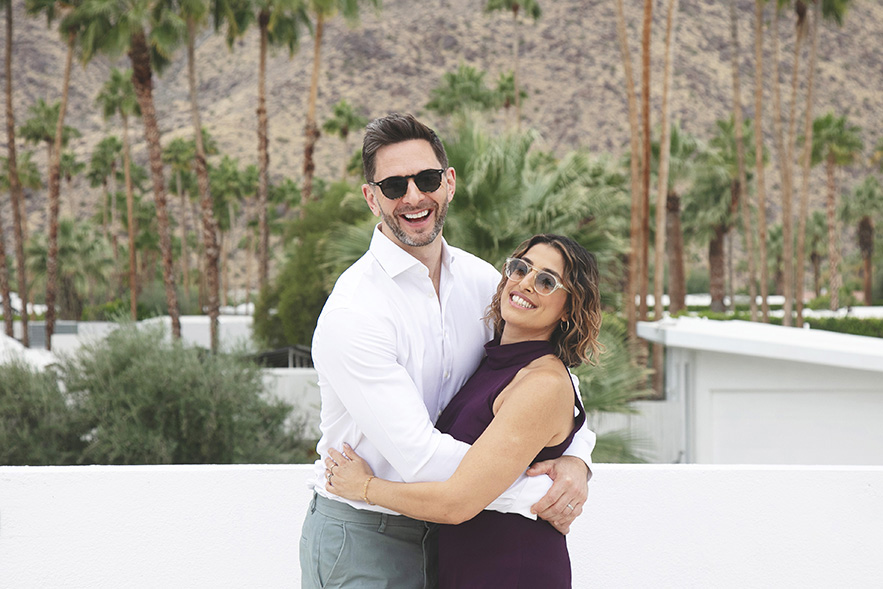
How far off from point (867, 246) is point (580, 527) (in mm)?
56929

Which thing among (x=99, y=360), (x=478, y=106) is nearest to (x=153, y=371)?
(x=99, y=360)

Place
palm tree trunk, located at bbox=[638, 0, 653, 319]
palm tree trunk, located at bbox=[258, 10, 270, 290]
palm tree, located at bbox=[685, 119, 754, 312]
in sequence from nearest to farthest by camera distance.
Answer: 1. palm tree trunk, located at bbox=[638, 0, 653, 319]
2. palm tree trunk, located at bbox=[258, 10, 270, 290]
3. palm tree, located at bbox=[685, 119, 754, 312]

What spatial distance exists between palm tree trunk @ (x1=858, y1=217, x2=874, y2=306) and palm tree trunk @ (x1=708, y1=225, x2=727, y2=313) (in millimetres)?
16119

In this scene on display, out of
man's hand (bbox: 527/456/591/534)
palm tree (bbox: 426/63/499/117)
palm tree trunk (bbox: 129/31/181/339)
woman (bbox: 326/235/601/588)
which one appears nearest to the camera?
woman (bbox: 326/235/601/588)

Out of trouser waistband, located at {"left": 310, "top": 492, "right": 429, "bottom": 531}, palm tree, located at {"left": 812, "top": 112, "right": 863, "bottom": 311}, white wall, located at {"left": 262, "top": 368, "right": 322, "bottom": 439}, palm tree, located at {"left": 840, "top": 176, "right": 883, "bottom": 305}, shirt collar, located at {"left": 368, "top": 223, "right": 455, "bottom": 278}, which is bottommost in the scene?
white wall, located at {"left": 262, "top": 368, "right": 322, "bottom": 439}

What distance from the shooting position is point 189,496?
3.85 m

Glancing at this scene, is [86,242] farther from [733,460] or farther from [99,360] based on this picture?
[733,460]

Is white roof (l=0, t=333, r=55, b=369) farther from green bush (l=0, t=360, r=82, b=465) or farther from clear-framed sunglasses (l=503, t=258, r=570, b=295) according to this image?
clear-framed sunglasses (l=503, t=258, r=570, b=295)

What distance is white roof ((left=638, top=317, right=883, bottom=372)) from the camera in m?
9.32

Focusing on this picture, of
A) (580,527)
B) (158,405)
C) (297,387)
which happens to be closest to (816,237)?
(297,387)

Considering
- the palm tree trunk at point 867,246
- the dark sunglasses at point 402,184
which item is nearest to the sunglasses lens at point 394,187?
the dark sunglasses at point 402,184

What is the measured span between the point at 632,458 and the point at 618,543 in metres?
5.45

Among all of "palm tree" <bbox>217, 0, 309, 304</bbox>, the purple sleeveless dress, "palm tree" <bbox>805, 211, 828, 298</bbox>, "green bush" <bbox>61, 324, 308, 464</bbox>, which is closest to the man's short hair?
the purple sleeveless dress

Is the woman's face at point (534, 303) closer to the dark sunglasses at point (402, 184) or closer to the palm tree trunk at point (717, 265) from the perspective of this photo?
the dark sunglasses at point (402, 184)
